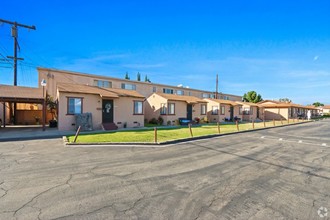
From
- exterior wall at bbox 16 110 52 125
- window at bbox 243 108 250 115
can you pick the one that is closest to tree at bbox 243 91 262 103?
window at bbox 243 108 250 115

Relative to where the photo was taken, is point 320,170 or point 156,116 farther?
point 156,116

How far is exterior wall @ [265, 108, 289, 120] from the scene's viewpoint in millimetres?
40016

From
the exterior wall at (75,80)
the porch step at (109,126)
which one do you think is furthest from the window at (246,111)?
the porch step at (109,126)

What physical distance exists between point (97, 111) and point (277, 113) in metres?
40.0

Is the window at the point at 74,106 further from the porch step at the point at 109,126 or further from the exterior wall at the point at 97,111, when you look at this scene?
the porch step at the point at 109,126

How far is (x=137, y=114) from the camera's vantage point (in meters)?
20.4

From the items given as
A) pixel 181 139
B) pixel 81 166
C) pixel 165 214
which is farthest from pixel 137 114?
pixel 165 214

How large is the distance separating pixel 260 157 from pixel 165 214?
6148mm

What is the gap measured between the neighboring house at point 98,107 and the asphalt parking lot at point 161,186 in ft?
27.7

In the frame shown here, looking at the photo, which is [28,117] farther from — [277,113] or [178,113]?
[277,113]

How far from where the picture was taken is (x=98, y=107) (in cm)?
1762

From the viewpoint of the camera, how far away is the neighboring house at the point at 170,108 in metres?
23.6

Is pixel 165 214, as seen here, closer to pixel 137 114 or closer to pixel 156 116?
pixel 137 114

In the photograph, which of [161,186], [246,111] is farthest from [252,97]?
[161,186]
